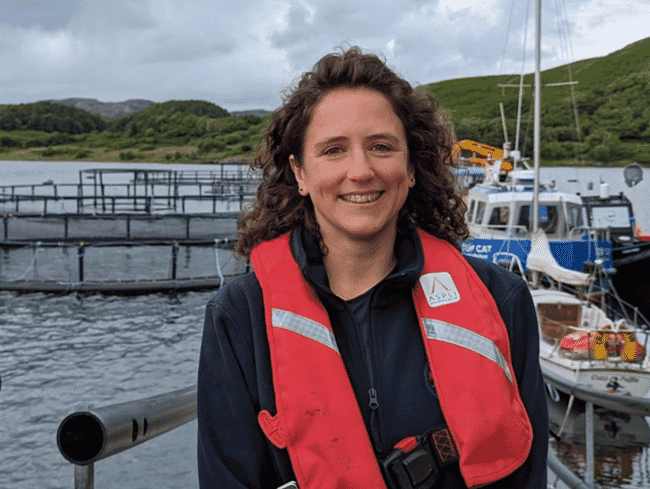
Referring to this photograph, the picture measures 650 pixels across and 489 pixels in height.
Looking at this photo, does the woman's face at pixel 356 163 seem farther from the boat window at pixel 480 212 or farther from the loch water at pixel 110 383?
the boat window at pixel 480 212

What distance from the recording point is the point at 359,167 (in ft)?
6.59

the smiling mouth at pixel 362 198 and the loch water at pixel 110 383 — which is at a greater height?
the smiling mouth at pixel 362 198

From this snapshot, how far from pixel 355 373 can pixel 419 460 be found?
1.04ft

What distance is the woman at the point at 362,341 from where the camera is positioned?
186 centimetres

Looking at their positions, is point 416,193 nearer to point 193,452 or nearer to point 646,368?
point 646,368

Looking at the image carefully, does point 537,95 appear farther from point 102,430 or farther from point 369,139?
point 102,430

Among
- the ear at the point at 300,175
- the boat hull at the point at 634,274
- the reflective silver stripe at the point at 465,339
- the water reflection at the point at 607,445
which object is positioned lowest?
the water reflection at the point at 607,445

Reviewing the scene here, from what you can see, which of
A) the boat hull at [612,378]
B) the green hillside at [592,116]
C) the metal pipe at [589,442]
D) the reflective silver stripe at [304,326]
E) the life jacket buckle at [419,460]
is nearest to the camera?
the life jacket buckle at [419,460]

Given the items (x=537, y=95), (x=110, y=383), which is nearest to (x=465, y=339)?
(x=110, y=383)

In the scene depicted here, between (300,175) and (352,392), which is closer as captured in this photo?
(352,392)

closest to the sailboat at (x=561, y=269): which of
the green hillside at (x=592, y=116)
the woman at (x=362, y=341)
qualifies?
the woman at (x=362, y=341)

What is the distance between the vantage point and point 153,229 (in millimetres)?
28047

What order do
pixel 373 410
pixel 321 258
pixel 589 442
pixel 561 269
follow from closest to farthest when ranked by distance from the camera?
pixel 373 410, pixel 321 258, pixel 589 442, pixel 561 269

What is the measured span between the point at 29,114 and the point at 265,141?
209915 millimetres
